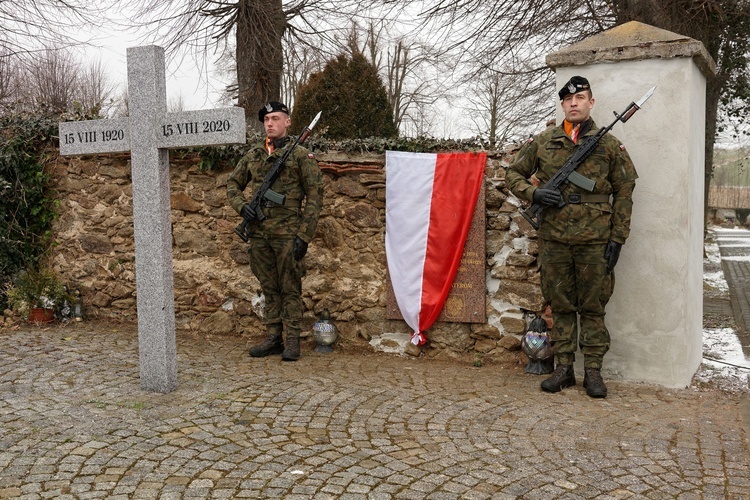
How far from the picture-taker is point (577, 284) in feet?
16.3

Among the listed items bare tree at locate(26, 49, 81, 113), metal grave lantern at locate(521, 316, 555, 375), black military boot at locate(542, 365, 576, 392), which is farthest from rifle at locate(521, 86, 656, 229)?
bare tree at locate(26, 49, 81, 113)

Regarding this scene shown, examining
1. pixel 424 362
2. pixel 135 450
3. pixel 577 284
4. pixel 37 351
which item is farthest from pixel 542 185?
pixel 37 351

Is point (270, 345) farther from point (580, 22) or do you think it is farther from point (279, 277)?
point (580, 22)

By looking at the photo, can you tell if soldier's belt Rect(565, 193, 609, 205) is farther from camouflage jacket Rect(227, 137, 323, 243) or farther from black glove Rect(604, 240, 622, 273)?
camouflage jacket Rect(227, 137, 323, 243)

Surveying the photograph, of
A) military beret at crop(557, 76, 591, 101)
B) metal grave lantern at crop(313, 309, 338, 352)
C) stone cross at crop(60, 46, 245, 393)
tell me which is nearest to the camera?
stone cross at crop(60, 46, 245, 393)

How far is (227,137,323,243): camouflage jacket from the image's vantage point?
5.67 m

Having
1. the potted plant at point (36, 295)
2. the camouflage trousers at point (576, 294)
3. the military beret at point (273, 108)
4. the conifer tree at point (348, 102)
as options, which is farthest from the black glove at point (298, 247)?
the conifer tree at point (348, 102)

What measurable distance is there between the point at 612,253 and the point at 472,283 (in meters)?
1.38

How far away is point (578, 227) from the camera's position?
188 inches

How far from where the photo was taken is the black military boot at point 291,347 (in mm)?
5801

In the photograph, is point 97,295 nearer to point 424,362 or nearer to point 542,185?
point 424,362

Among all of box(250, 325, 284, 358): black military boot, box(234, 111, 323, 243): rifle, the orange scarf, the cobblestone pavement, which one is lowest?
the cobblestone pavement

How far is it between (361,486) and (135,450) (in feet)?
4.21

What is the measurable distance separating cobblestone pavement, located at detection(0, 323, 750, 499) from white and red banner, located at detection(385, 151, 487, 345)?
0.63m
